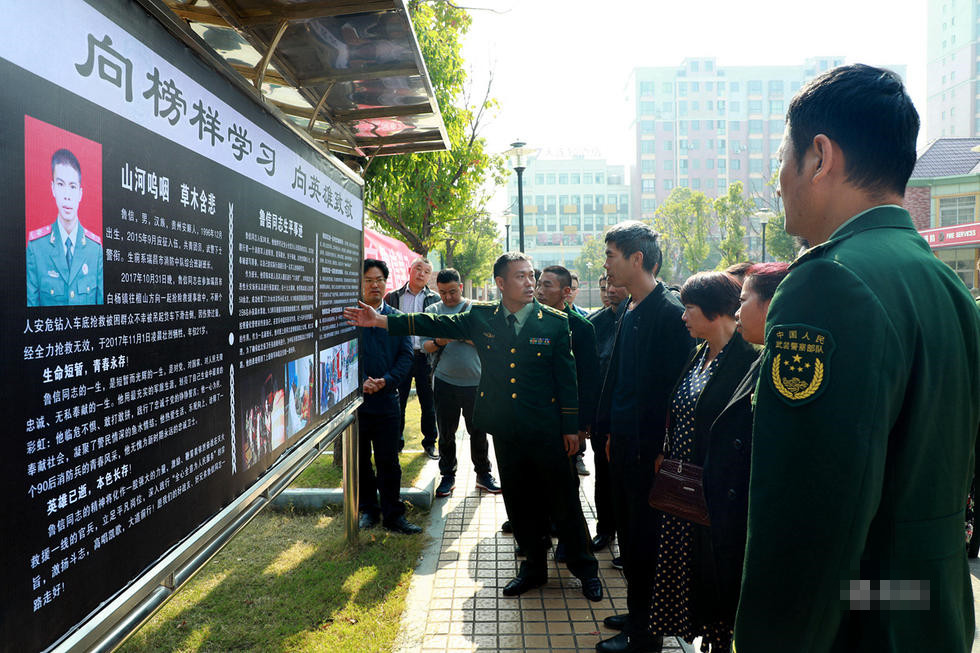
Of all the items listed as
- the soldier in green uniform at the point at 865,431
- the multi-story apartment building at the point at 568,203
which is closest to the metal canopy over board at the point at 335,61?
the soldier in green uniform at the point at 865,431

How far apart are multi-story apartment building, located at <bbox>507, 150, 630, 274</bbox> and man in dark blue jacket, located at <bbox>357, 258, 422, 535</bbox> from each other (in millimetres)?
80861

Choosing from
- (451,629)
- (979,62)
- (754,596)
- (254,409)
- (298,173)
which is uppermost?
(979,62)

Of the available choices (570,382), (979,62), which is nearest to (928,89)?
(979,62)

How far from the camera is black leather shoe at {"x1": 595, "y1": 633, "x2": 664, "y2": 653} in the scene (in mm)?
2979

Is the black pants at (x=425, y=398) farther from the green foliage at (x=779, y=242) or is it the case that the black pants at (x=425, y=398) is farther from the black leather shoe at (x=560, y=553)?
the green foliage at (x=779, y=242)

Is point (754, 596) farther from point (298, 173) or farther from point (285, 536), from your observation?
point (285, 536)

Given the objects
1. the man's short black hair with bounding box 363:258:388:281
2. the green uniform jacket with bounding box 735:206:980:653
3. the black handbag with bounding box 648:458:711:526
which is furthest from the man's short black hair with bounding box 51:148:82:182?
the man's short black hair with bounding box 363:258:388:281

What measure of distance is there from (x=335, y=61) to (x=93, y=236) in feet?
8.28

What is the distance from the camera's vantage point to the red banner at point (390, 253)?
923 cm

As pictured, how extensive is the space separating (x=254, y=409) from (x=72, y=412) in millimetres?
1070

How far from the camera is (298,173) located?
2.88 metres

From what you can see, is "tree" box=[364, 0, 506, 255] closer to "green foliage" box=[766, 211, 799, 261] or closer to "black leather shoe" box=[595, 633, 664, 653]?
"black leather shoe" box=[595, 633, 664, 653]

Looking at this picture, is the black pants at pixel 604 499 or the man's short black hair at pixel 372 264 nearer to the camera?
the black pants at pixel 604 499

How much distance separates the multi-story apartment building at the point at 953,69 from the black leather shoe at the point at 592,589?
85.5 m
